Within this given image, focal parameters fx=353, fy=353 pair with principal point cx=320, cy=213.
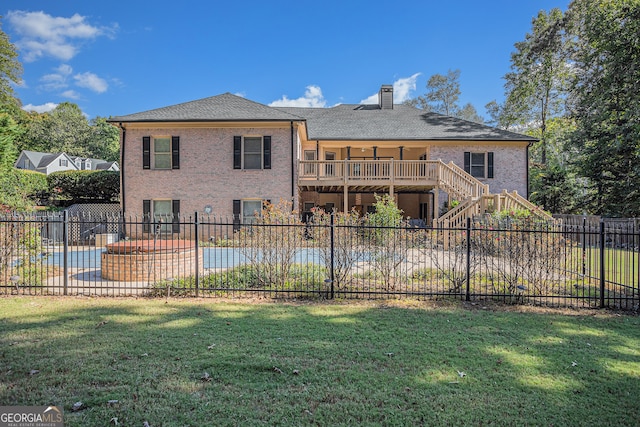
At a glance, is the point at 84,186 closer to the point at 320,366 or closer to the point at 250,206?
the point at 250,206

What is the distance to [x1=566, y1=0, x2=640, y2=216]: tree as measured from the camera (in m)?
19.3

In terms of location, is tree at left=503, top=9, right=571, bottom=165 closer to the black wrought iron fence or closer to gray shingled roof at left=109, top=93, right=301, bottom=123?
gray shingled roof at left=109, top=93, right=301, bottom=123

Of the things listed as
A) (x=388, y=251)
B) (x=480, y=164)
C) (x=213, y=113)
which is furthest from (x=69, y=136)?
(x=388, y=251)

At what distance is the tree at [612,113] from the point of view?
1927 centimetres

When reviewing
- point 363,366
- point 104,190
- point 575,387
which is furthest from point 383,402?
point 104,190

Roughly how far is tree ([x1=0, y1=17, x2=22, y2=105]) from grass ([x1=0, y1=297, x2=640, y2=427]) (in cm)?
3614

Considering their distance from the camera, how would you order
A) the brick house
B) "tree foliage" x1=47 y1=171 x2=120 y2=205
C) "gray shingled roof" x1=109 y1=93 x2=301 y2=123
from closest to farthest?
"gray shingled roof" x1=109 y1=93 x2=301 y2=123 → the brick house → "tree foliage" x1=47 y1=171 x2=120 y2=205

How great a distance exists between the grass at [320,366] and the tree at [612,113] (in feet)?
60.6

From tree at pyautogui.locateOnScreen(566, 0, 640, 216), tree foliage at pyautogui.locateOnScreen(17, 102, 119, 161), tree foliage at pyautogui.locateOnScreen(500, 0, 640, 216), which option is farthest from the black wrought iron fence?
tree foliage at pyautogui.locateOnScreen(17, 102, 119, 161)

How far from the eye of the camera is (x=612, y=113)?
21375 mm

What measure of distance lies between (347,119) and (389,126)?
313 cm

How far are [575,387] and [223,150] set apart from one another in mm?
16560

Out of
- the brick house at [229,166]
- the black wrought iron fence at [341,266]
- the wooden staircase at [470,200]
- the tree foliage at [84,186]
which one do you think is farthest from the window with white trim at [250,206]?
the tree foliage at [84,186]

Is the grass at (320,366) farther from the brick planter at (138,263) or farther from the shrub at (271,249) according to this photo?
the brick planter at (138,263)
